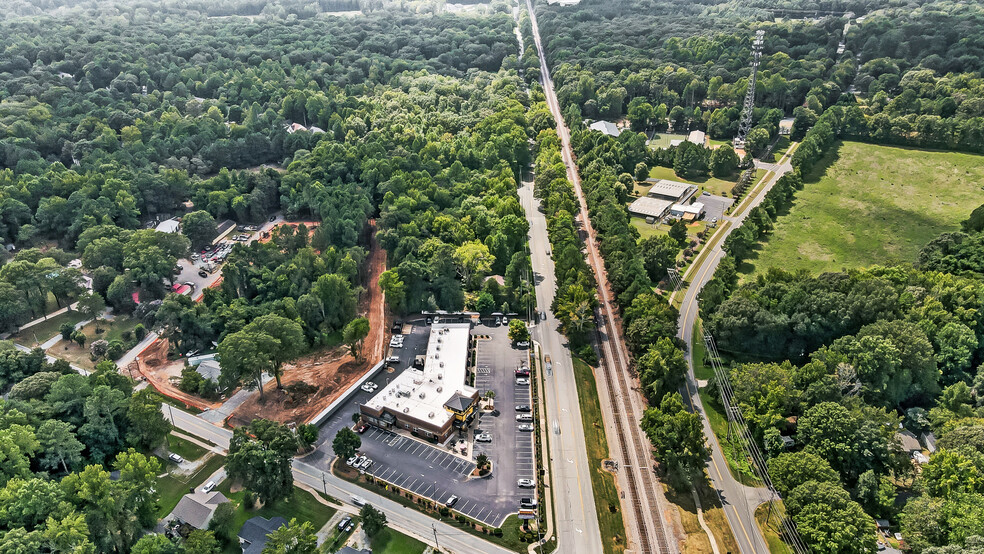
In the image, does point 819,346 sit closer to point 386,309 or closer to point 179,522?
point 386,309

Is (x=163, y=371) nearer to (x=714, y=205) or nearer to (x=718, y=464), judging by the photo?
(x=718, y=464)

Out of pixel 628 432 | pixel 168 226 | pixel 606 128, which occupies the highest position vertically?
pixel 168 226

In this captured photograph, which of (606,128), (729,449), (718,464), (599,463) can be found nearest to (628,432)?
(599,463)

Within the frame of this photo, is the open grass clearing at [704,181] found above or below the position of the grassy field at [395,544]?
below

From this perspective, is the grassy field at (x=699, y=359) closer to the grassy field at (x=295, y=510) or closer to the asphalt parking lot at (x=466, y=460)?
the asphalt parking lot at (x=466, y=460)

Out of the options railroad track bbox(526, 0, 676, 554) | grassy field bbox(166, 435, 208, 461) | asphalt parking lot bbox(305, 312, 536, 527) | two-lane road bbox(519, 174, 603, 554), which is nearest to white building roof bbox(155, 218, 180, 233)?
grassy field bbox(166, 435, 208, 461)

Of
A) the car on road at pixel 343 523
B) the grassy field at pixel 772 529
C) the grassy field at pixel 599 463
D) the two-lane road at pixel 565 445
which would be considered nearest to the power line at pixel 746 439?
the grassy field at pixel 772 529
